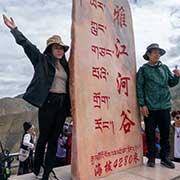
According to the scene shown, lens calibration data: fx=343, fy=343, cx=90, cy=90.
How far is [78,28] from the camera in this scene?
3.24m

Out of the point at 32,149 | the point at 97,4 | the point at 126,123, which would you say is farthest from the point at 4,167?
the point at 97,4

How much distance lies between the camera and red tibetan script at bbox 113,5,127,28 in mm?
3835

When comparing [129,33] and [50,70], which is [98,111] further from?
[129,33]

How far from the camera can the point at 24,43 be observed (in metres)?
2.89

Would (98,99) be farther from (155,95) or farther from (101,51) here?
(155,95)

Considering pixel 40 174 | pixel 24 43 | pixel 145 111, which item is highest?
pixel 24 43

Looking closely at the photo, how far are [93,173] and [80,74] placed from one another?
3.08 ft

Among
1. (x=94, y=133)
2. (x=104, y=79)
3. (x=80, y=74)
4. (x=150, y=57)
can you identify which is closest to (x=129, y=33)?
(x=150, y=57)

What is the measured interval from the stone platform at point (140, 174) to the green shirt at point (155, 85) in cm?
65

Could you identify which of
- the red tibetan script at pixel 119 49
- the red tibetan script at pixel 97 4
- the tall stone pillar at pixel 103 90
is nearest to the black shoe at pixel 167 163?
the tall stone pillar at pixel 103 90

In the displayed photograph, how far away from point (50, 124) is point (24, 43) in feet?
2.42

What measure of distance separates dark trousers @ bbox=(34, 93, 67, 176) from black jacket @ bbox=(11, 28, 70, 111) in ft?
0.34

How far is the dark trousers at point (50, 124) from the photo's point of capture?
300cm

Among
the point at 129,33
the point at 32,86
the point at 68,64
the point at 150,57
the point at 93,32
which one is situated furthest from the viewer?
the point at 129,33
